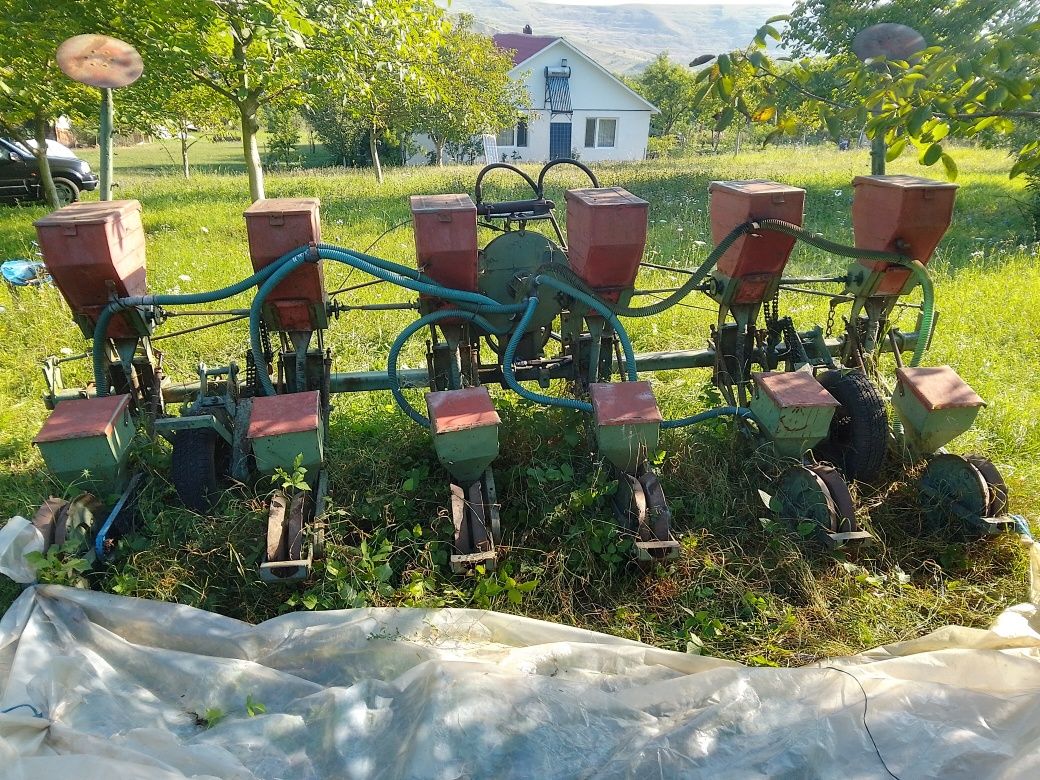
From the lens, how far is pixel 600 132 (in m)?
33.7

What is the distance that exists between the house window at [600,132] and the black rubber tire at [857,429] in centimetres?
3226

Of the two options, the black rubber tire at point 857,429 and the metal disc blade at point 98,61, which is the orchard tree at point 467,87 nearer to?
the metal disc blade at point 98,61

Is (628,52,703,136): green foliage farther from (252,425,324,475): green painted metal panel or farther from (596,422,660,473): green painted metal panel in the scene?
(252,425,324,475): green painted metal panel

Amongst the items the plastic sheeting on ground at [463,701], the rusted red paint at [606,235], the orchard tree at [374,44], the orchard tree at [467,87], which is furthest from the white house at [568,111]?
the plastic sheeting on ground at [463,701]

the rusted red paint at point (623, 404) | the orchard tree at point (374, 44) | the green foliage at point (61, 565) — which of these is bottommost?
the green foliage at point (61, 565)

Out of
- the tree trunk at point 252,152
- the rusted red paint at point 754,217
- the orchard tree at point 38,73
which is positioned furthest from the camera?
→ the tree trunk at point 252,152

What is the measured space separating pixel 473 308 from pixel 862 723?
2161 mm

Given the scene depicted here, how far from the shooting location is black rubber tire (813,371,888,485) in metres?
3.28

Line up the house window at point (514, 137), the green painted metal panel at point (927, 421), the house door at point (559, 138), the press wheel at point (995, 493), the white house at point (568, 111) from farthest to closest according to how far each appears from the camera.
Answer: the house door at point (559, 138) < the house window at point (514, 137) < the white house at point (568, 111) < the green painted metal panel at point (927, 421) < the press wheel at point (995, 493)

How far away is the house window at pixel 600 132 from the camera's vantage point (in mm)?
33375

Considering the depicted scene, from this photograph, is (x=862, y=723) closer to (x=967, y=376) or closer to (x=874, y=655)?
(x=874, y=655)

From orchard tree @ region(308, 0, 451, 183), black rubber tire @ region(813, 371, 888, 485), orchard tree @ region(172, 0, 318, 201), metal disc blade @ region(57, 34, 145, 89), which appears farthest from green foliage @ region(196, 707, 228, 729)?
orchard tree @ region(308, 0, 451, 183)

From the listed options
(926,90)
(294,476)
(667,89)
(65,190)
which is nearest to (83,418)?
(294,476)

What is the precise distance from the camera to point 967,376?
4.88 meters
